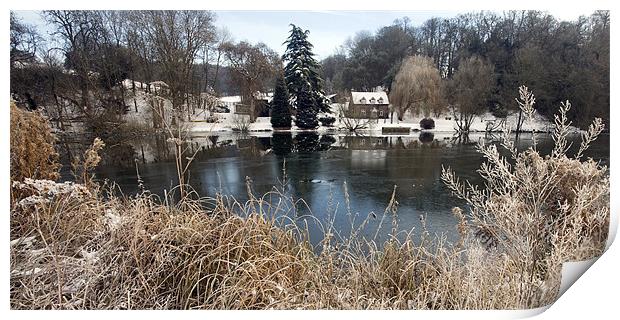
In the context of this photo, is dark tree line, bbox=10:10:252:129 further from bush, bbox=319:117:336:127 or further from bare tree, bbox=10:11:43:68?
bush, bbox=319:117:336:127

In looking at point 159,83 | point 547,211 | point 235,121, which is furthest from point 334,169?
point 547,211

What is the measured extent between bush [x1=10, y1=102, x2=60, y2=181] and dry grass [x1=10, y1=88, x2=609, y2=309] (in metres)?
0.17

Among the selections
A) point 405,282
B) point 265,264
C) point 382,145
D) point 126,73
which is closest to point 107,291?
point 265,264

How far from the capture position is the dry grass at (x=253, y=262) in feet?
6.63

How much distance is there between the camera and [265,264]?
2.19 meters

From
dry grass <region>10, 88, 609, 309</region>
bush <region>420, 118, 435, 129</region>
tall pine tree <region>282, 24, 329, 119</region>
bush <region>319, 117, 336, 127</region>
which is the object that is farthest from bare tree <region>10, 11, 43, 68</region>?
bush <region>420, 118, 435, 129</region>

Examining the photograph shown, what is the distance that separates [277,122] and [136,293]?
235cm

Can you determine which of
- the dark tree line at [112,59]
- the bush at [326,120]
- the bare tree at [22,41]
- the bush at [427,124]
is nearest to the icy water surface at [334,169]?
the bush at [427,124]

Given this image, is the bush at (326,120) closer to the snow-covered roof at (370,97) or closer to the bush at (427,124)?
the snow-covered roof at (370,97)

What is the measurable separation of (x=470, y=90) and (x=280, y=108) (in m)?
1.85

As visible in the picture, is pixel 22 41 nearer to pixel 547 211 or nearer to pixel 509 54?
pixel 509 54

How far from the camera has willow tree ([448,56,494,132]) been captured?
318cm

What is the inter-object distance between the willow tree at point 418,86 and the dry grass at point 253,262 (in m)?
1.28

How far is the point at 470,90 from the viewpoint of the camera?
3279 mm
